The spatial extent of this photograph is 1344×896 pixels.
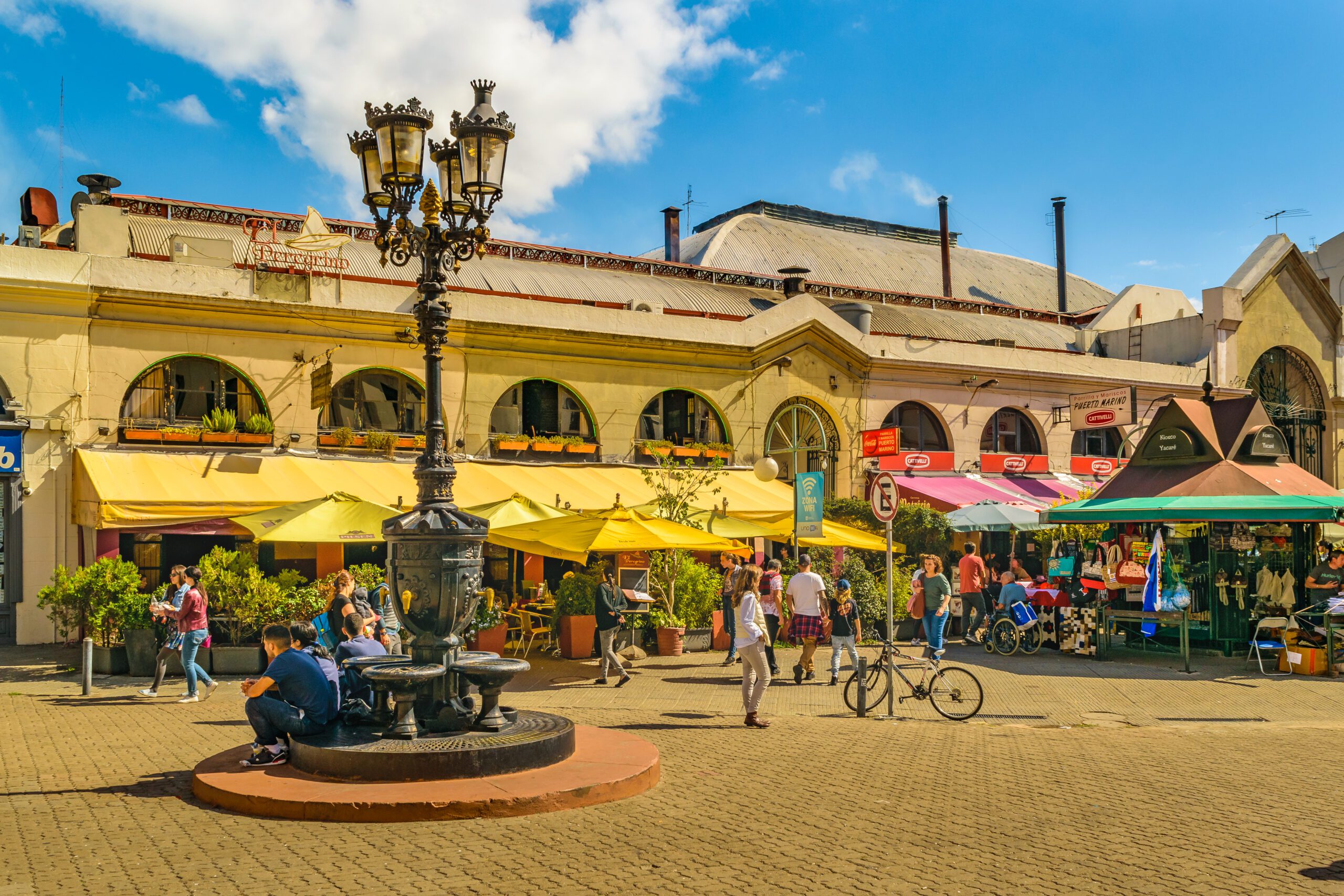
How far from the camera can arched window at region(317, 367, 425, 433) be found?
2284cm

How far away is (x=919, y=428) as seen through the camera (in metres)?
30.1

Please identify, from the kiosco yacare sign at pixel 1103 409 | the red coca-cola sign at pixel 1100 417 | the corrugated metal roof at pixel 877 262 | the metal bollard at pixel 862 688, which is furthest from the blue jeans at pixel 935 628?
the corrugated metal roof at pixel 877 262

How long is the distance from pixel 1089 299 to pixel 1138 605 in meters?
32.1

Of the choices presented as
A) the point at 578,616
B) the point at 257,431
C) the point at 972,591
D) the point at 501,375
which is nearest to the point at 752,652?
the point at 578,616

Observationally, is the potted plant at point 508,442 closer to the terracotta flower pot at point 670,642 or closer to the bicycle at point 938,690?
the terracotta flower pot at point 670,642

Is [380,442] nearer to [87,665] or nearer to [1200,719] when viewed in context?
[87,665]

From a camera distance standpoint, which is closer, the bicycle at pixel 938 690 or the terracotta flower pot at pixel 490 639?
the bicycle at pixel 938 690

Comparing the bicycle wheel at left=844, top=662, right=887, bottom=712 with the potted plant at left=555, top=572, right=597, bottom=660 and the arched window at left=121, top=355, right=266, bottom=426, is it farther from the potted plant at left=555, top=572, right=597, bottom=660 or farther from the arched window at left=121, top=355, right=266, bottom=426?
the arched window at left=121, top=355, right=266, bottom=426

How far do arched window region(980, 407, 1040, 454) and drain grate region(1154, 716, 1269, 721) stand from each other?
1767 centimetres

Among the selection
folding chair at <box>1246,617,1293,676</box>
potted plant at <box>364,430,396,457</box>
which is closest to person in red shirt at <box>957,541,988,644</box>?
folding chair at <box>1246,617,1293,676</box>

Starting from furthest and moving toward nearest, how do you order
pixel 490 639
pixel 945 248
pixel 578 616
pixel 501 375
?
pixel 945 248
pixel 501 375
pixel 578 616
pixel 490 639

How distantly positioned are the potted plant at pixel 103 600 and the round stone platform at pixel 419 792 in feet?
24.8

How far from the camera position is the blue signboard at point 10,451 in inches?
760

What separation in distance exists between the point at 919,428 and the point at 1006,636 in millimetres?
11774
